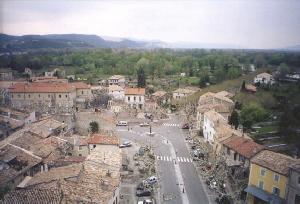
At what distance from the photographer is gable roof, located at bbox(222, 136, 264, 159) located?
20.5m

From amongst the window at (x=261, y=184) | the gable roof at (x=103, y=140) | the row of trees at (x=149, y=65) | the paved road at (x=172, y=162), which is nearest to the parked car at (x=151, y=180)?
the paved road at (x=172, y=162)

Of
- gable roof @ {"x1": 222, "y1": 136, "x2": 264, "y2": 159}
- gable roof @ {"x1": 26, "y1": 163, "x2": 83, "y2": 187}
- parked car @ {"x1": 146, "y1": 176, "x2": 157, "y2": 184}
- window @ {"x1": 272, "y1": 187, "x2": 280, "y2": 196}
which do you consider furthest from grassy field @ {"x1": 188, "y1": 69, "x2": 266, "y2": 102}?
gable roof @ {"x1": 26, "y1": 163, "x2": 83, "y2": 187}

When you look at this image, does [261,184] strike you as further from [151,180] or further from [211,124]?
[211,124]

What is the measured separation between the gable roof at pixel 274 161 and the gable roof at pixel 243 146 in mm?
1446

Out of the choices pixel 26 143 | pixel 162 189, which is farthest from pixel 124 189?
pixel 26 143

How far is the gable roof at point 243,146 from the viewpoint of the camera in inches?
809

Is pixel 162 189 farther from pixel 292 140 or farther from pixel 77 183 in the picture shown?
pixel 292 140

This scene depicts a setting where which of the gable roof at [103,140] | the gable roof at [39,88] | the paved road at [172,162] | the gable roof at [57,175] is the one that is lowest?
the paved road at [172,162]

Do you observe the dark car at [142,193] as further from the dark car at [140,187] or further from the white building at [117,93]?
the white building at [117,93]

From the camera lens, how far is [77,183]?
1409 cm

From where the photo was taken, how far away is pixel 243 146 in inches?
850

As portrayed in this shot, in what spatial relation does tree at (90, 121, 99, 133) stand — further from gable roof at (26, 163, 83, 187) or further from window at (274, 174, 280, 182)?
window at (274, 174, 280, 182)

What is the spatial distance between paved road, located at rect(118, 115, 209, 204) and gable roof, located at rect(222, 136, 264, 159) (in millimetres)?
3284

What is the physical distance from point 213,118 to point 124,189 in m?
12.2
